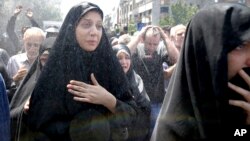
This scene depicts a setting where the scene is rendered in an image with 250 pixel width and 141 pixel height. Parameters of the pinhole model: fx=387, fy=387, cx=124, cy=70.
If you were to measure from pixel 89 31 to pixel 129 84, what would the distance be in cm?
46

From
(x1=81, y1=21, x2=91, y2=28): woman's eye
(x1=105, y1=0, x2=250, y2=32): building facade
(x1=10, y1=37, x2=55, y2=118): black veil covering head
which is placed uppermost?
(x1=81, y1=21, x2=91, y2=28): woman's eye

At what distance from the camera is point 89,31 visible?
2.13 metres

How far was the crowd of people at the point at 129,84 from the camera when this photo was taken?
1319 mm

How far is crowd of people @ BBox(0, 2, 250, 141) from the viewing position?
4.33 ft

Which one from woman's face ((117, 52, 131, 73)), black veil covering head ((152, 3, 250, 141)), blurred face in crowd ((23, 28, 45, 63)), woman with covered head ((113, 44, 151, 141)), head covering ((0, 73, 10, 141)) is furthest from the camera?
blurred face in crowd ((23, 28, 45, 63))

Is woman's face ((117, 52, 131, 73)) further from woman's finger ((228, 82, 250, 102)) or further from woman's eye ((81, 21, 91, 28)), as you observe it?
woman's finger ((228, 82, 250, 102))

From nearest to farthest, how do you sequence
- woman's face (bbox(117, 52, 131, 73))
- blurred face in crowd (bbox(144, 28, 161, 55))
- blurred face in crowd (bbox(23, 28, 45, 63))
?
woman's face (bbox(117, 52, 131, 73)), blurred face in crowd (bbox(23, 28, 45, 63)), blurred face in crowd (bbox(144, 28, 161, 55))

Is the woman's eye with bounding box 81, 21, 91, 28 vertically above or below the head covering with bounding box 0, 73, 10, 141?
above

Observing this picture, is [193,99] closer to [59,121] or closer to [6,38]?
[59,121]

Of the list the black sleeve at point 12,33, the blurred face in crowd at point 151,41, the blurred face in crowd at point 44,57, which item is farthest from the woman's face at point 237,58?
the black sleeve at point 12,33

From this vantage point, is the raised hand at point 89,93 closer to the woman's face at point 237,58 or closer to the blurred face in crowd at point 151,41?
the woman's face at point 237,58

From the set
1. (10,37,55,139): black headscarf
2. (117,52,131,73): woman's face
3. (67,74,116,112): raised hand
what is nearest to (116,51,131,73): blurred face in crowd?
(117,52,131,73): woman's face

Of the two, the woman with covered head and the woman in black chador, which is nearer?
the woman in black chador

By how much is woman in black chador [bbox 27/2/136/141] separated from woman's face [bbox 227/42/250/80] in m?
0.85
